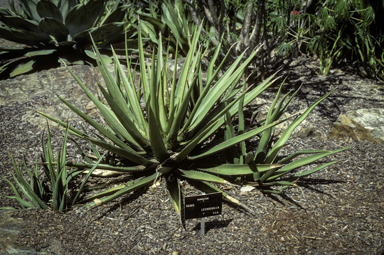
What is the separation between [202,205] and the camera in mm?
2072

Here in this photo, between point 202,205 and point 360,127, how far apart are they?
89.0 inches

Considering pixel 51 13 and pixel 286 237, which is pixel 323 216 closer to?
pixel 286 237

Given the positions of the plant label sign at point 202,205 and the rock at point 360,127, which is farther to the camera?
the rock at point 360,127

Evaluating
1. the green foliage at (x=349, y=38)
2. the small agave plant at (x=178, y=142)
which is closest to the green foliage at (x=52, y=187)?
the small agave plant at (x=178, y=142)

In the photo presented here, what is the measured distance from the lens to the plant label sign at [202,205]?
204 centimetres

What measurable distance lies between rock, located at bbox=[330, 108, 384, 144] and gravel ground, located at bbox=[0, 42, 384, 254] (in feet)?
1.58

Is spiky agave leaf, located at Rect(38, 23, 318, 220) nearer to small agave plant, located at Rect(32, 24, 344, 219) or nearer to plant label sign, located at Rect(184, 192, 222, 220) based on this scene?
small agave plant, located at Rect(32, 24, 344, 219)

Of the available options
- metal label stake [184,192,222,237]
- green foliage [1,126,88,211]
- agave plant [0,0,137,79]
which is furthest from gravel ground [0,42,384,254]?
agave plant [0,0,137,79]

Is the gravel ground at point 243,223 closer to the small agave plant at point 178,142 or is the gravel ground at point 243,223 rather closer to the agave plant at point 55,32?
the small agave plant at point 178,142

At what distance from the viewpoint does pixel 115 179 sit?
261 cm

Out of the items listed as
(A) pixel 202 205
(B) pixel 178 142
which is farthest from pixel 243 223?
(B) pixel 178 142

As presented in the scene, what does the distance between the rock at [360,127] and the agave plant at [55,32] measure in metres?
2.91

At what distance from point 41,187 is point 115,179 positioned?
54 cm

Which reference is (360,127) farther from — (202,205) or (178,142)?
(202,205)
